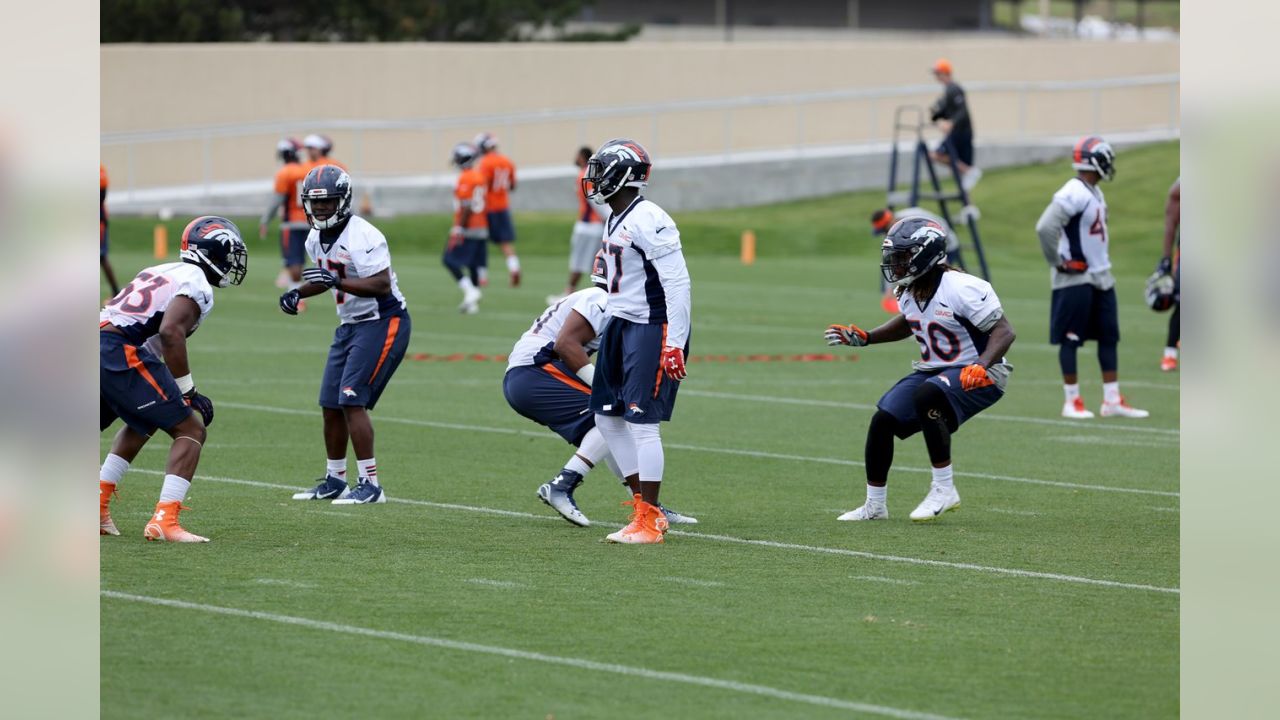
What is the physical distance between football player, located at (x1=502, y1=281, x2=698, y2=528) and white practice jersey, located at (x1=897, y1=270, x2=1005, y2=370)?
1.64m

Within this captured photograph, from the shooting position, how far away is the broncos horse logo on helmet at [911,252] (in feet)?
31.4

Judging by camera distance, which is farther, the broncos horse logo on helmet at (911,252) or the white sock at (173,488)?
the broncos horse logo on helmet at (911,252)

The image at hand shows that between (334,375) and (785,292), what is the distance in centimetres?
1623

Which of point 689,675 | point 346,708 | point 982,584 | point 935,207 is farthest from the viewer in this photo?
point 935,207

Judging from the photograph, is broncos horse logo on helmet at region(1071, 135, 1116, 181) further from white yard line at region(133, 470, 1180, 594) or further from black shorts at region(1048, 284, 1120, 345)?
white yard line at region(133, 470, 1180, 594)

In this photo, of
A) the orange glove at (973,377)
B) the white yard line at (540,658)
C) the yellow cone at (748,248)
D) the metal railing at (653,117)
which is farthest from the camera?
the metal railing at (653,117)

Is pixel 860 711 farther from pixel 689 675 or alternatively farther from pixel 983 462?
pixel 983 462

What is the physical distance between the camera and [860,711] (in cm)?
612

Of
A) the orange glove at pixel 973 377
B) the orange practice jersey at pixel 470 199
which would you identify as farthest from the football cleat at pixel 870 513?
the orange practice jersey at pixel 470 199

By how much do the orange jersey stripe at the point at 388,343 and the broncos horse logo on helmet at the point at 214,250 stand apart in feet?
4.62

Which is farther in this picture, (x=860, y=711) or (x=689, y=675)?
(x=689, y=675)

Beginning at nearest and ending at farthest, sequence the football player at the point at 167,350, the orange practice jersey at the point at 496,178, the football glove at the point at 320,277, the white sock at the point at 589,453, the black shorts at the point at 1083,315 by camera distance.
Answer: the football player at the point at 167,350 → the football glove at the point at 320,277 → the white sock at the point at 589,453 → the black shorts at the point at 1083,315 → the orange practice jersey at the point at 496,178

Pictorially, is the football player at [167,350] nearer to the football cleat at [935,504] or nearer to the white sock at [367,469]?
the white sock at [367,469]
